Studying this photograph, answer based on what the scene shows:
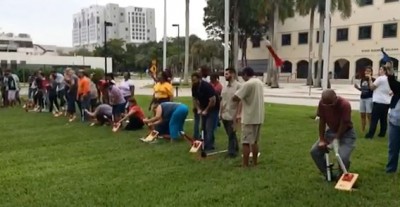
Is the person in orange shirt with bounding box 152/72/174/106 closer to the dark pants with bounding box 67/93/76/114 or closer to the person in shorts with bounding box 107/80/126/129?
the person in shorts with bounding box 107/80/126/129

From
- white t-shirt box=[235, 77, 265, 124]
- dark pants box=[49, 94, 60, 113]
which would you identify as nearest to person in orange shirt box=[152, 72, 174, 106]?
white t-shirt box=[235, 77, 265, 124]

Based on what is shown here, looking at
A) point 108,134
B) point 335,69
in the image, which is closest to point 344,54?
point 335,69

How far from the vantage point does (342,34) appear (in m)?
59.0

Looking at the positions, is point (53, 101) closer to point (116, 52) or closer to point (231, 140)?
point (231, 140)

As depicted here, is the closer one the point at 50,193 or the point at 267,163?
the point at 50,193

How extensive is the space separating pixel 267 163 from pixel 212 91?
192 cm

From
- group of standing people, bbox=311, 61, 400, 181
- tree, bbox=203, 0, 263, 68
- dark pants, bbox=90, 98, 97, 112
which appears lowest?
dark pants, bbox=90, 98, 97, 112

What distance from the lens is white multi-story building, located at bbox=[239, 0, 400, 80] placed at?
5312 cm

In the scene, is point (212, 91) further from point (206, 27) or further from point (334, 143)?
point (206, 27)

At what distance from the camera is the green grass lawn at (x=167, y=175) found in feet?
19.4

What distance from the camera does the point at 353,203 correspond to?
224 inches

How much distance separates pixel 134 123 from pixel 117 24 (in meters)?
116

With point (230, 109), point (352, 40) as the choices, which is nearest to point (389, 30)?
point (352, 40)

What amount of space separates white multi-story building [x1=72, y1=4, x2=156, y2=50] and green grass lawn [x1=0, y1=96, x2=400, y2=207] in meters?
110
